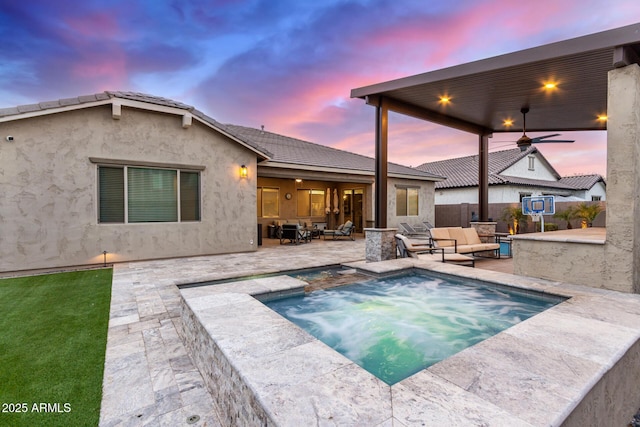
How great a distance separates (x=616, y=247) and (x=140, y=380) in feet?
20.3

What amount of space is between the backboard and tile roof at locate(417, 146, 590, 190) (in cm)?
1182

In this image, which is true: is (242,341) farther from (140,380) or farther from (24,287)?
(24,287)

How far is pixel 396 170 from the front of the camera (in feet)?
49.8

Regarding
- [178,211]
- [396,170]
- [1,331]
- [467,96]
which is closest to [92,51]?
[178,211]

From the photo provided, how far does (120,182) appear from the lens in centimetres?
784

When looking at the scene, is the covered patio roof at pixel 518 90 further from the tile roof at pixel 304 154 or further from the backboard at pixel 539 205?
the tile roof at pixel 304 154

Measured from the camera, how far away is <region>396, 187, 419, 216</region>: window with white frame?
1513 centimetres

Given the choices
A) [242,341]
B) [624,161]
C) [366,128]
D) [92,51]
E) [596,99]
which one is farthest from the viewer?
[366,128]

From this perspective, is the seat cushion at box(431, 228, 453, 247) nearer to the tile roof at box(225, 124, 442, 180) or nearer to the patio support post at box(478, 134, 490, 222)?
the patio support post at box(478, 134, 490, 222)

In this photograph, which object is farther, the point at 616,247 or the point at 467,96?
the point at 467,96

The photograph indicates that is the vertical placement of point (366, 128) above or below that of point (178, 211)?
above

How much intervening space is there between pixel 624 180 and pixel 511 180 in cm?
1530

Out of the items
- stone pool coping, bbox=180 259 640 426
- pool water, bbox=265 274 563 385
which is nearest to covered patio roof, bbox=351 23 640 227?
pool water, bbox=265 274 563 385

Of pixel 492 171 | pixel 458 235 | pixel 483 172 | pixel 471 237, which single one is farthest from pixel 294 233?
pixel 492 171
